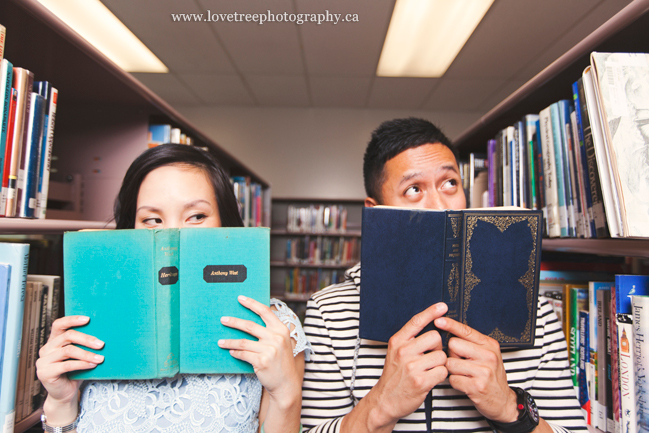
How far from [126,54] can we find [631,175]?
12.5ft

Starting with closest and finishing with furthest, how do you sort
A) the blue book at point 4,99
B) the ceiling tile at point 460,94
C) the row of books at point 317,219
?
the blue book at point 4,99 → the ceiling tile at point 460,94 → the row of books at point 317,219

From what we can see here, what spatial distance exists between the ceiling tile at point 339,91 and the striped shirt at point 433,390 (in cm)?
309

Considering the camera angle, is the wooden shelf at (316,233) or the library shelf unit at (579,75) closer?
the library shelf unit at (579,75)

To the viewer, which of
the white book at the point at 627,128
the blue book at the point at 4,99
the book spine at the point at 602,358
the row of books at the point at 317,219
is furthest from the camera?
the row of books at the point at 317,219

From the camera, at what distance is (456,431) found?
819mm

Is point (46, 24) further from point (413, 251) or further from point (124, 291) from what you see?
Answer: point (413, 251)

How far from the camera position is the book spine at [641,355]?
2.10 ft

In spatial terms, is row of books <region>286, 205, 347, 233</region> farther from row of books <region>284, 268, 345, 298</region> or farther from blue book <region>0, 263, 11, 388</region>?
blue book <region>0, 263, 11, 388</region>

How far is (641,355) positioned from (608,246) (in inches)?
8.8

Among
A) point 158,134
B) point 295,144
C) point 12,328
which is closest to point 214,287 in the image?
point 12,328

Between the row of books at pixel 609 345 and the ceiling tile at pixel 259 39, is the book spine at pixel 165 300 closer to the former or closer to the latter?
the row of books at pixel 609 345

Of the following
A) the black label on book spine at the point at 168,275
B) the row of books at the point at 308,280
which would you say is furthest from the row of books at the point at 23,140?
the row of books at the point at 308,280

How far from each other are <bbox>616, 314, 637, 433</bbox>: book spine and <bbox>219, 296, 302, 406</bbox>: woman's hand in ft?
2.31

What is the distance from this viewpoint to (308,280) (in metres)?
4.05
